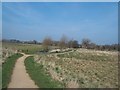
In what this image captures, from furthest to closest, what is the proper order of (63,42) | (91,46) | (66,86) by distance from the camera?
(91,46), (63,42), (66,86)

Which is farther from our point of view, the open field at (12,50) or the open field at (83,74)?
the open field at (12,50)

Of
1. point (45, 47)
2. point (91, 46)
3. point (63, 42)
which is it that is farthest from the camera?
point (91, 46)

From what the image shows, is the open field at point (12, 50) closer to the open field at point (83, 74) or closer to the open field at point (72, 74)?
the open field at point (72, 74)

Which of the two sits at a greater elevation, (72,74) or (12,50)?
(12,50)

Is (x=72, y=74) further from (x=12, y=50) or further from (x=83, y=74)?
(x=12, y=50)

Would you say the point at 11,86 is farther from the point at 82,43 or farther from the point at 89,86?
the point at 82,43

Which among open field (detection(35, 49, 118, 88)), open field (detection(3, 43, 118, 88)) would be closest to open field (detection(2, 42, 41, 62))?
open field (detection(3, 43, 118, 88))

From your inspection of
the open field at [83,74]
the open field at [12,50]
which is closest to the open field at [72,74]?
the open field at [83,74]

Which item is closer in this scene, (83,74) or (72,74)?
(72,74)

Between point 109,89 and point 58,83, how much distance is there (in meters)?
2.69

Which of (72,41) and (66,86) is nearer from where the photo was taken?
(66,86)

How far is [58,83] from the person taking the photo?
13617 millimetres

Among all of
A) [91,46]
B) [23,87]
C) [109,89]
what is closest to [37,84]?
[23,87]

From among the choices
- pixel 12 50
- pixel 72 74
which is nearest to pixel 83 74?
pixel 72 74
